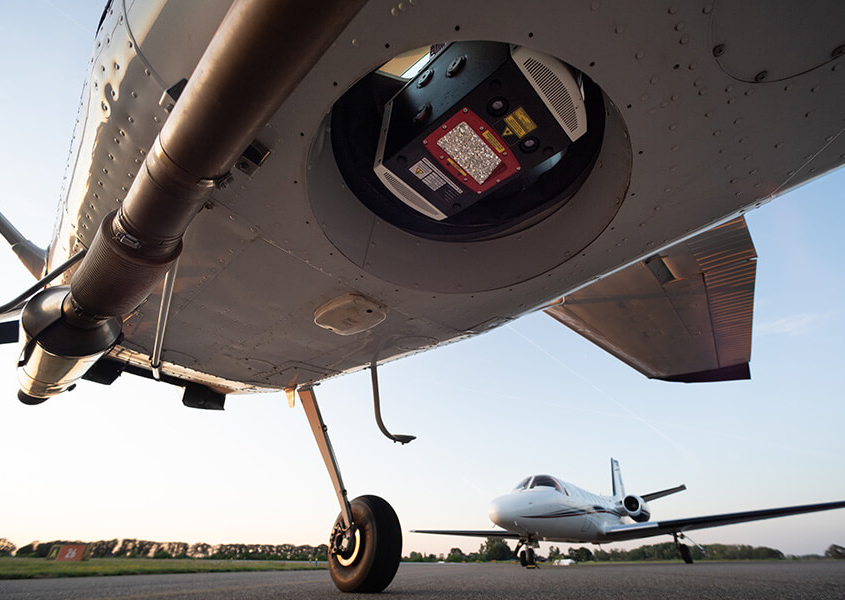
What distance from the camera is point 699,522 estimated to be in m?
13.8

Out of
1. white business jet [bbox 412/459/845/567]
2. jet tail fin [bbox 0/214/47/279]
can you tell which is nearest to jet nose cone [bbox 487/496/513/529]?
white business jet [bbox 412/459/845/567]

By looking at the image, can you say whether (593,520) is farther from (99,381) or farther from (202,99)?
(202,99)

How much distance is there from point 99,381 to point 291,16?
13.4ft

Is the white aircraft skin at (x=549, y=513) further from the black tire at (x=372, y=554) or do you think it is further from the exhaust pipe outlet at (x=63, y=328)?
the exhaust pipe outlet at (x=63, y=328)

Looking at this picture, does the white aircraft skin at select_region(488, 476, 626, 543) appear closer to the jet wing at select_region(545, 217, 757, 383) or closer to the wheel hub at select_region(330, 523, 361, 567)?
the wheel hub at select_region(330, 523, 361, 567)

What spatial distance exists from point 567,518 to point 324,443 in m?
13.8

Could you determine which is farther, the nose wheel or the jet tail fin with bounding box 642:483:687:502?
the jet tail fin with bounding box 642:483:687:502

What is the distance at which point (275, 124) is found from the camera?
4.75ft

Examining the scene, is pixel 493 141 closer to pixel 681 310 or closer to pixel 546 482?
pixel 681 310

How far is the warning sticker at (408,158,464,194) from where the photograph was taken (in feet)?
6.01

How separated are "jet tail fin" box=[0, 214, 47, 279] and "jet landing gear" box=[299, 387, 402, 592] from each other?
2941mm

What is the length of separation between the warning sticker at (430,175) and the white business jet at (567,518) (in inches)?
568

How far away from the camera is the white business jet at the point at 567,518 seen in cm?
1360

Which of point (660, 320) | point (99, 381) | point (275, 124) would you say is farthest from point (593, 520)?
point (275, 124)
